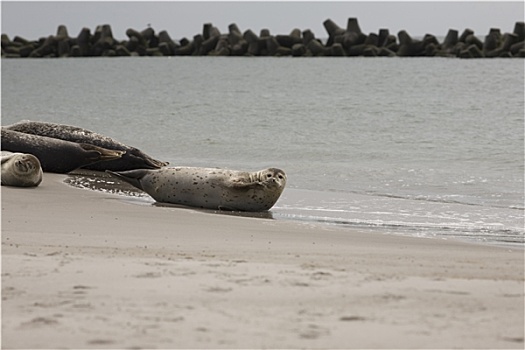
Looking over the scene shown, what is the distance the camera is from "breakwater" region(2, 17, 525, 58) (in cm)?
5822

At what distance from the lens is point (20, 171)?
767 centimetres

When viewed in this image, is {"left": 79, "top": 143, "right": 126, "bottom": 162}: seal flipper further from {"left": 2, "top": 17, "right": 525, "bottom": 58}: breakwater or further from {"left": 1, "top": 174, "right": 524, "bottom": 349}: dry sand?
{"left": 2, "top": 17, "right": 525, "bottom": 58}: breakwater

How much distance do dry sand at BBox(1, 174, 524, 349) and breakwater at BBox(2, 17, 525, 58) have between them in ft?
173

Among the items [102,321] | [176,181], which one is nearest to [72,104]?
[176,181]

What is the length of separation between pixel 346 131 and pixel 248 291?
1329cm

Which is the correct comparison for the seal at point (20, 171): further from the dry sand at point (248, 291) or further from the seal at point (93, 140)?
the dry sand at point (248, 291)

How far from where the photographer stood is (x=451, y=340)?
3.42 metres

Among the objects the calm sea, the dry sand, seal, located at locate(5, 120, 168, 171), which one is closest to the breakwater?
the calm sea

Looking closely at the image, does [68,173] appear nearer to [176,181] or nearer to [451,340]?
[176,181]

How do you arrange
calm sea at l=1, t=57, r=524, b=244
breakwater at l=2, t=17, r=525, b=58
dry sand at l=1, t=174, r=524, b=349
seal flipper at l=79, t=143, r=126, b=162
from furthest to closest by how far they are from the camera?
breakwater at l=2, t=17, r=525, b=58
seal flipper at l=79, t=143, r=126, b=162
calm sea at l=1, t=57, r=524, b=244
dry sand at l=1, t=174, r=524, b=349

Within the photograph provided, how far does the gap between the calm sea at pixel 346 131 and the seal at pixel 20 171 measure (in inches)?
76.7

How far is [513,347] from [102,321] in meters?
1.45

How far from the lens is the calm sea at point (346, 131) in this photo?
7.81 m

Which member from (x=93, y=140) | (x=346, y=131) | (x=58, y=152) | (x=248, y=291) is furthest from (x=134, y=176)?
(x=346, y=131)
